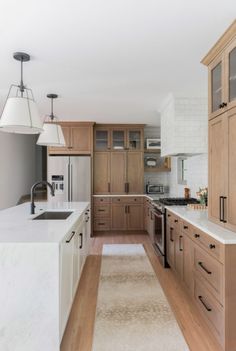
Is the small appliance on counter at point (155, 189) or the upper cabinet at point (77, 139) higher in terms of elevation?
the upper cabinet at point (77, 139)

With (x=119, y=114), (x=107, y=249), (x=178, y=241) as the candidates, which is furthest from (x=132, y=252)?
(x=119, y=114)

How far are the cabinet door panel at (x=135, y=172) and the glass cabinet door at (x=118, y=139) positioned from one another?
27 centimetres

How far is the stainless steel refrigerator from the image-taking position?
17.9 feet

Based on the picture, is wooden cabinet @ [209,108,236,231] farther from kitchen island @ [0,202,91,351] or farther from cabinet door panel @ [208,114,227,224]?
kitchen island @ [0,202,91,351]

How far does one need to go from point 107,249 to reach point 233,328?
9.52ft

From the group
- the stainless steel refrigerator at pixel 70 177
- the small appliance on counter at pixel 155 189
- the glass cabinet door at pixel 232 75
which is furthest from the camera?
the small appliance on counter at pixel 155 189

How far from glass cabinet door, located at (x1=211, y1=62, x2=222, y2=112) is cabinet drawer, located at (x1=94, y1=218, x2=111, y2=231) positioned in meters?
3.82

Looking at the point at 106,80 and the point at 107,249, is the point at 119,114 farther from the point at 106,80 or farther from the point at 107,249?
the point at 107,249

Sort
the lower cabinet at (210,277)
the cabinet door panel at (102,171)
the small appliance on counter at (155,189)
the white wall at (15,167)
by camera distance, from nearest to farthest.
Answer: the lower cabinet at (210,277) < the white wall at (15,167) < the cabinet door panel at (102,171) < the small appliance on counter at (155,189)

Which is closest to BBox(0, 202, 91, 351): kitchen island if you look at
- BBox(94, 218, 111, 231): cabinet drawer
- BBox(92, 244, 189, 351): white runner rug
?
BBox(92, 244, 189, 351): white runner rug

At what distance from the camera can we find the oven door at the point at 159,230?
149 inches

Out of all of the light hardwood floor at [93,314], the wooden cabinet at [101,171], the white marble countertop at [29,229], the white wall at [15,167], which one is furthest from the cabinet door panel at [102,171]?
the white marble countertop at [29,229]

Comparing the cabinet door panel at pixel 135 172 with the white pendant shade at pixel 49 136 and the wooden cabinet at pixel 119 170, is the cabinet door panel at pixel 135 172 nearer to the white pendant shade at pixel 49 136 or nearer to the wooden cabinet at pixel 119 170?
the wooden cabinet at pixel 119 170

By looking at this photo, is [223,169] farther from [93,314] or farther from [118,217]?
[118,217]
